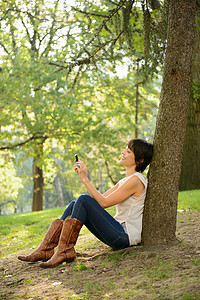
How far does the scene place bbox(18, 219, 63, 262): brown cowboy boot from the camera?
4.38 meters

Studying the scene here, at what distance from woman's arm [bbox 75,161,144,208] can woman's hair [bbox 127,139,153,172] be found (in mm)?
237

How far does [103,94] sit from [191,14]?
1429 centimetres

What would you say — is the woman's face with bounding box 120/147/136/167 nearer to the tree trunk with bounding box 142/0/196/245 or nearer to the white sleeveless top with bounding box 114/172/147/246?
the white sleeveless top with bounding box 114/172/147/246

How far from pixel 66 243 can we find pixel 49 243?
379mm

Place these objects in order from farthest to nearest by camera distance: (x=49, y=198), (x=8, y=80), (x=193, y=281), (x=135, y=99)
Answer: (x=49, y=198) < (x=135, y=99) < (x=8, y=80) < (x=193, y=281)

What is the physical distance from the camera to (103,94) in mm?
18344

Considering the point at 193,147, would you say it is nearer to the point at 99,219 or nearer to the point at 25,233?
the point at 25,233

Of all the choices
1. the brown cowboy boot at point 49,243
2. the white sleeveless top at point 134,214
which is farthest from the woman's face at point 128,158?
the brown cowboy boot at point 49,243

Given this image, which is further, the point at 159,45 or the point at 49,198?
the point at 49,198

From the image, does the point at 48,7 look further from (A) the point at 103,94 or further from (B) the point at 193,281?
(B) the point at 193,281

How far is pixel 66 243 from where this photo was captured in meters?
4.13

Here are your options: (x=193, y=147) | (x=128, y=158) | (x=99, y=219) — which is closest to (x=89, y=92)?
(x=193, y=147)

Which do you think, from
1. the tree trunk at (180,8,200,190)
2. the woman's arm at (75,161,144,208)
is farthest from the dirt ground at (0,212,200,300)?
the tree trunk at (180,8,200,190)

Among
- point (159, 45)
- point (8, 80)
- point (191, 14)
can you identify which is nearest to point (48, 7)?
point (8, 80)
